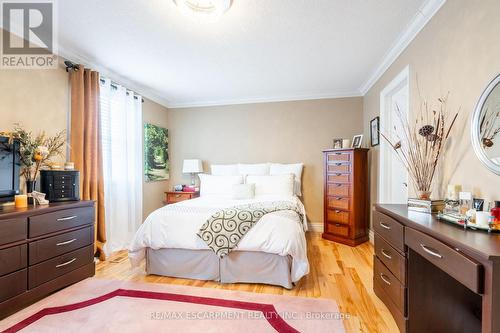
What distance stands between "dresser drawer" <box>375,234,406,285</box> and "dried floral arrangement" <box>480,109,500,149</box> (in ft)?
2.88

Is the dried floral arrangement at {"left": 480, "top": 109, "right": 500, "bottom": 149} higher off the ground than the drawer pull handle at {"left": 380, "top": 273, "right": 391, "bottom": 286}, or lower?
higher

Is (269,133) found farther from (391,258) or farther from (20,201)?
(20,201)

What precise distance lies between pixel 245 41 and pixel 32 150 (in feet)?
7.74

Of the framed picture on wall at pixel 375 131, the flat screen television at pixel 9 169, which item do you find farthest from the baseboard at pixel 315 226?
the flat screen television at pixel 9 169

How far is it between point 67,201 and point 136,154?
1445 mm

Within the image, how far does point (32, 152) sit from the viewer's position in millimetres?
2217

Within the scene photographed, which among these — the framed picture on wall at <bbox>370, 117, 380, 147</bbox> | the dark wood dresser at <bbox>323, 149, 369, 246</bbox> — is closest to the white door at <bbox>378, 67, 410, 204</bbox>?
the framed picture on wall at <bbox>370, 117, 380, 147</bbox>

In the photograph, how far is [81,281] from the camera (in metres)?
2.30

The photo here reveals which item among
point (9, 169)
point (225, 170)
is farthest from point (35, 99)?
point (225, 170)

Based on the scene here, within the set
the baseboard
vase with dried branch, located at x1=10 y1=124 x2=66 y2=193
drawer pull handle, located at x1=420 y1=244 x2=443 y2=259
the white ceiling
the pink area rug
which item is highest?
the white ceiling

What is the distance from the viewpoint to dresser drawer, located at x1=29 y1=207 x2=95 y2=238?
6.26 ft

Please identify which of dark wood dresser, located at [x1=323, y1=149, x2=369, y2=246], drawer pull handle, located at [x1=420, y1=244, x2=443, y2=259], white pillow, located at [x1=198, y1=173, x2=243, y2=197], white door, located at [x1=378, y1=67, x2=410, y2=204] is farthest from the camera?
white pillow, located at [x1=198, y1=173, x2=243, y2=197]

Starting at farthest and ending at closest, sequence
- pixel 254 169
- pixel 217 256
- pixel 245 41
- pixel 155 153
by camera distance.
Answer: pixel 155 153, pixel 254 169, pixel 245 41, pixel 217 256

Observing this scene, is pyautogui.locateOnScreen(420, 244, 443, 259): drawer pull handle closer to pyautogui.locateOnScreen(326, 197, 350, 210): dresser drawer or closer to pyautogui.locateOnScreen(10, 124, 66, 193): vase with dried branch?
pyautogui.locateOnScreen(326, 197, 350, 210): dresser drawer
